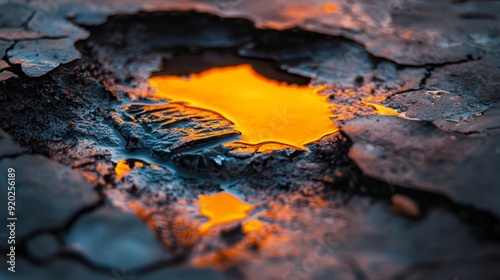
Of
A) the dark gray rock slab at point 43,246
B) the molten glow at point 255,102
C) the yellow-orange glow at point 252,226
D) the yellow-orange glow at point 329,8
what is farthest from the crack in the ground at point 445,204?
the yellow-orange glow at point 329,8

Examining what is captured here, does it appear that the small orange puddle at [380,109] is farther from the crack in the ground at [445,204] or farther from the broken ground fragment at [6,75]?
the broken ground fragment at [6,75]

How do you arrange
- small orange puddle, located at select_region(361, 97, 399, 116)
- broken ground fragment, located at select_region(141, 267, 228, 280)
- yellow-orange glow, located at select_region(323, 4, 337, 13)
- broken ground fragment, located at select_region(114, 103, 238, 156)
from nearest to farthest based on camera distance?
broken ground fragment, located at select_region(141, 267, 228, 280) < broken ground fragment, located at select_region(114, 103, 238, 156) < small orange puddle, located at select_region(361, 97, 399, 116) < yellow-orange glow, located at select_region(323, 4, 337, 13)

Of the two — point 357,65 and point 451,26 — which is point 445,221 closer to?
point 357,65

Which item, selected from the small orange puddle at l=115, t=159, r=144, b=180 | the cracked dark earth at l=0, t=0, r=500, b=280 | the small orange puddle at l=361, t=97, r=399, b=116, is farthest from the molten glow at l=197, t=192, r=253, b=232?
the small orange puddle at l=361, t=97, r=399, b=116

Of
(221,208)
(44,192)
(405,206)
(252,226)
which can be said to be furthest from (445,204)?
(44,192)

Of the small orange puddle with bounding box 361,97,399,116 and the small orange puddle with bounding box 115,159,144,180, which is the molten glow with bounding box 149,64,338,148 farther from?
the small orange puddle with bounding box 115,159,144,180

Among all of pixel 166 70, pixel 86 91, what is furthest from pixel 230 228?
pixel 166 70

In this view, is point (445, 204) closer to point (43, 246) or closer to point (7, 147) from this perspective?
point (43, 246)
